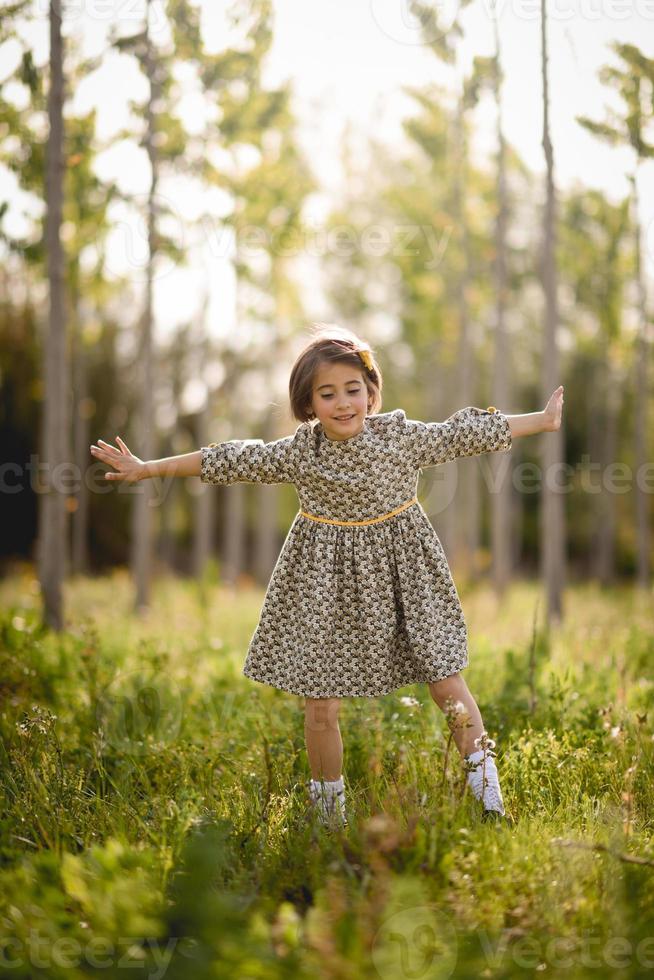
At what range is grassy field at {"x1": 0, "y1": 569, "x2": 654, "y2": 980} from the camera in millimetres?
1839

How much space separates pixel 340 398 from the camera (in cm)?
291

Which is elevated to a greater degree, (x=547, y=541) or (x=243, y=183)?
(x=243, y=183)

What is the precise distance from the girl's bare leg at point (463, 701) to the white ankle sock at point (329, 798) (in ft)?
1.46

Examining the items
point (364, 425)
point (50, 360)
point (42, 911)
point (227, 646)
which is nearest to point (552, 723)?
point (364, 425)

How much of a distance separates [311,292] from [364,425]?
47.0 feet

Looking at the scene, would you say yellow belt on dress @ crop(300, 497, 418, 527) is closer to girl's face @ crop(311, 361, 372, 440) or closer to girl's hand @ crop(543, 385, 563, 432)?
girl's face @ crop(311, 361, 372, 440)

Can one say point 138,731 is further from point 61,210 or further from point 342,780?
point 61,210

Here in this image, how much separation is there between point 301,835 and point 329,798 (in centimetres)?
29

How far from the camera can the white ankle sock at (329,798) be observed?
262 cm

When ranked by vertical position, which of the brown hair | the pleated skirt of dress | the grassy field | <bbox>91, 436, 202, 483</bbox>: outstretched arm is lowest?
the grassy field

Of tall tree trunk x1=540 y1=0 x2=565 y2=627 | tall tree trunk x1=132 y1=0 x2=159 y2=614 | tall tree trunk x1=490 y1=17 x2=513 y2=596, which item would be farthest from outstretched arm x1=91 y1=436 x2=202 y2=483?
tall tree trunk x1=490 y1=17 x2=513 y2=596

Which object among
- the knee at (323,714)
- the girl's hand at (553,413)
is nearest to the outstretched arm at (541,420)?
the girl's hand at (553,413)

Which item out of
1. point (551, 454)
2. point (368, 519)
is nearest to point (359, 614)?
point (368, 519)

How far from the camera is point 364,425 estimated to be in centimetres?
303
